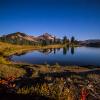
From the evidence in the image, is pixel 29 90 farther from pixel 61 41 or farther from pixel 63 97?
pixel 61 41

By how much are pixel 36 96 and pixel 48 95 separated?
484mm

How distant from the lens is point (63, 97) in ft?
25.1

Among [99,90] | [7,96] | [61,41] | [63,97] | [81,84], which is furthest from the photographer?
[61,41]

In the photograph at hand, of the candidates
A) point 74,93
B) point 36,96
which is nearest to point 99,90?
point 74,93

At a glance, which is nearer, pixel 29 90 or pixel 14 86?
pixel 29 90

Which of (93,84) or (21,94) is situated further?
(93,84)

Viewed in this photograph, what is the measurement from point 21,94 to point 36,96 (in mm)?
687

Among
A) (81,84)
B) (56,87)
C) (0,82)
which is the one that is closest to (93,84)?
(81,84)

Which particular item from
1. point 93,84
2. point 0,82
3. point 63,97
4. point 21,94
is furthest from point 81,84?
point 0,82

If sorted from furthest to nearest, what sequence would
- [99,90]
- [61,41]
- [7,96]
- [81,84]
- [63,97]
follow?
[61,41]
[81,84]
[99,90]
[7,96]
[63,97]

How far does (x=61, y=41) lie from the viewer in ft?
650

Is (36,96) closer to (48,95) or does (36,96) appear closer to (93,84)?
(48,95)

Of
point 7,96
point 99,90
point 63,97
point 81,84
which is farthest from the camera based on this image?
point 81,84

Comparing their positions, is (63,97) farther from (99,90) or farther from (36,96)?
(99,90)
